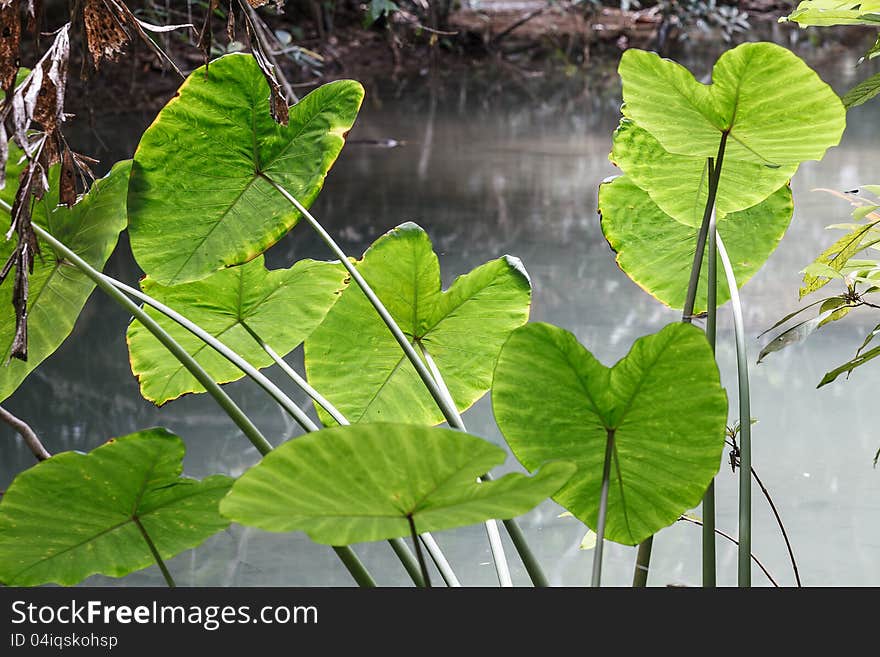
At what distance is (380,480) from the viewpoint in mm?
407

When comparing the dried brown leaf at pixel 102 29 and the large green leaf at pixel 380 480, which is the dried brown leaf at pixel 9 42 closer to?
the dried brown leaf at pixel 102 29

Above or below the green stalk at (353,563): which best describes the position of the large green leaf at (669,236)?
above

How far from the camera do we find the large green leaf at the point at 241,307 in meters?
0.71

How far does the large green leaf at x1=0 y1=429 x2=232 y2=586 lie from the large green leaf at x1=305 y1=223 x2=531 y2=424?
16cm

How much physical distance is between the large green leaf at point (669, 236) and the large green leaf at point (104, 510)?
0.38 m

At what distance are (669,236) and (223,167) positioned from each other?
35 centimetres

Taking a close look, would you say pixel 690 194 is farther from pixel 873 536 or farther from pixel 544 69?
pixel 544 69

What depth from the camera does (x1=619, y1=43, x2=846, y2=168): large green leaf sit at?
0.54 m

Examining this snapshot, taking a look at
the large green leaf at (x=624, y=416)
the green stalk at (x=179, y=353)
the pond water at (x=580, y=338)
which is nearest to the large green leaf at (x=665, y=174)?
the large green leaf at (x=624, y=416)

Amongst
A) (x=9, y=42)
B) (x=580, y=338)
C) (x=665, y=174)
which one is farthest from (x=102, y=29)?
(x=580, y=338)

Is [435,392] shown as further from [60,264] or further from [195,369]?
[60,264]

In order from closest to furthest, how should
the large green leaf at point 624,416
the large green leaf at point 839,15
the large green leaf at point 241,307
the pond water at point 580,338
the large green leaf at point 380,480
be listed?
1. the large green leaf at point 380,480
2. the large green leaf at point 624,416
3. the large green leaf at point 839,15
4. the large green leaf at point 241,307
5. the pond water at point 580,338

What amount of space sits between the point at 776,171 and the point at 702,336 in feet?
0.72

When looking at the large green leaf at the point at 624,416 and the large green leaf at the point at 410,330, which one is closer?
the large green leaf at the point at 624,416
